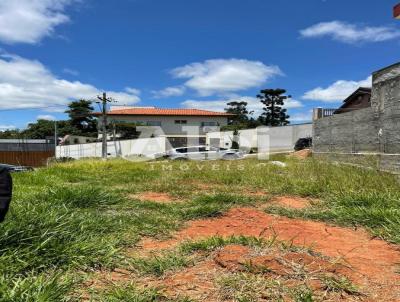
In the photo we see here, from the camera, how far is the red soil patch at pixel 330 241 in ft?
9.91

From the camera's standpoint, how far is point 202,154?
25234 millimetres

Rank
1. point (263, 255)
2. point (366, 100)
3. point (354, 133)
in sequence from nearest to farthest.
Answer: point (263, 255) → point (354, 133) → point (366, 100)

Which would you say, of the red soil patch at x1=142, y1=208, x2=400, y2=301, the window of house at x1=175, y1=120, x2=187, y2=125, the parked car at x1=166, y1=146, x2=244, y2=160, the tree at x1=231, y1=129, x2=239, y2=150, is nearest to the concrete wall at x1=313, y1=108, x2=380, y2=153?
the red soil patch at x1=142, y1=208, x2=400, y2=301

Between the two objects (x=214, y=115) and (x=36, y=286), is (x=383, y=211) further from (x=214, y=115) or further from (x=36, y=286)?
(x=214, y=115)

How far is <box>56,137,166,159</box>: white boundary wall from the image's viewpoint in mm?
34688

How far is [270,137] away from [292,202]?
1106 inches

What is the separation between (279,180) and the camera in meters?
9.05

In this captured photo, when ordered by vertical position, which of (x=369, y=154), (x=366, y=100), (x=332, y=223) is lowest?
(x=332, y=223)

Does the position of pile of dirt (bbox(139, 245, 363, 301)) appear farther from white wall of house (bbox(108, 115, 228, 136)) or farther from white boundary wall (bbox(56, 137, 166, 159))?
white wall of house (bbox(108, 115, 228, 136))

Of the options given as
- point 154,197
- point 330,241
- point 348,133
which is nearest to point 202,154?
point 348,133

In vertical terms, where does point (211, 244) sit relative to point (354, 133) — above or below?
below

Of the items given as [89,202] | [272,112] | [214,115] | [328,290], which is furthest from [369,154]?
[272,112]

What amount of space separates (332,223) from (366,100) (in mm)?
22825

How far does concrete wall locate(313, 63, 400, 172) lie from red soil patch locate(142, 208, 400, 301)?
451cm
